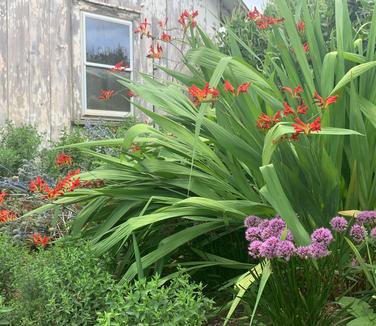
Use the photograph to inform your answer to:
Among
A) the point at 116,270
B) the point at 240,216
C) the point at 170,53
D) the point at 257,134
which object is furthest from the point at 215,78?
the point at 170,53

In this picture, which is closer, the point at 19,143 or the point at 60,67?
the point at 19,143

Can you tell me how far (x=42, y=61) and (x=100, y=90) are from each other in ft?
2.58

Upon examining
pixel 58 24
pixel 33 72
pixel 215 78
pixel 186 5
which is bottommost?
pixel 215 78

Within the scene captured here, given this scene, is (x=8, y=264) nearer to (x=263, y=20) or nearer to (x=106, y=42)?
(x=263, y=20)

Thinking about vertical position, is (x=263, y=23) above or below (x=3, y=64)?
below

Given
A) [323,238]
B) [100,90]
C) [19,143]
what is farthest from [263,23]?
[100,90]

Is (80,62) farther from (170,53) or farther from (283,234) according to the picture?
(283,234)

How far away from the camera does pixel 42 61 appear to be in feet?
20.9

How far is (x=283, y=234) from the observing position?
1.91 metres

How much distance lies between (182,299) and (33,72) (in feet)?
16.2

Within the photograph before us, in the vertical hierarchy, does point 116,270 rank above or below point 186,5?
below

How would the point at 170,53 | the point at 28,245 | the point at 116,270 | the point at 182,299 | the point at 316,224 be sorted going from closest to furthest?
the point at 182,299
the point at 316,224
the point at 116,270
the point at 28,245
the point at 170,53

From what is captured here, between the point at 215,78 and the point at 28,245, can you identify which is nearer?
the point at 215,78

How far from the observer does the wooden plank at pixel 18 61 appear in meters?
6.11
